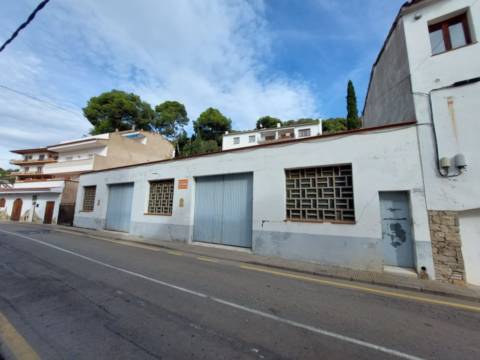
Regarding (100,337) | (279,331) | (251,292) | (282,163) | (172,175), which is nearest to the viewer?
(100,337)

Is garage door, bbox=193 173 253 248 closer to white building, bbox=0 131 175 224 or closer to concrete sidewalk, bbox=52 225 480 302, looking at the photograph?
concrete sidewalk, bbox=52 225 480 302

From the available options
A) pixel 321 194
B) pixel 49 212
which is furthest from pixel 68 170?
pixel 321 194

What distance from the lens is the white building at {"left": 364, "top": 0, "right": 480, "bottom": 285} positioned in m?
5.51

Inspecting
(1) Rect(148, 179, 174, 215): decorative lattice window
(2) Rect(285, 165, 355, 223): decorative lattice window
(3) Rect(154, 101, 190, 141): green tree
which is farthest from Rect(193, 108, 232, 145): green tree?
(2) Rect(285, 165, 355, 223): decorative lattice window

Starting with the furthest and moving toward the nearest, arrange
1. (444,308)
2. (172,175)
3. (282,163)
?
(172,175)
(282,163)
(444,308)

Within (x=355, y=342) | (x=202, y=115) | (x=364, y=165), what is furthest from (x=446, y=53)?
(x=202, y=115)

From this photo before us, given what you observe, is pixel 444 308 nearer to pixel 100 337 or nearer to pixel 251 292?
pixel 251 292

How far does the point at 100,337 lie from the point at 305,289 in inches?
154

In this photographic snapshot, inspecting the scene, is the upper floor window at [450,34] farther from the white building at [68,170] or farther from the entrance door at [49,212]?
the entrance door at [49,212]

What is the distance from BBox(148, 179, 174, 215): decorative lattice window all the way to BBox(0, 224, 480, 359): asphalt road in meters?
5.75

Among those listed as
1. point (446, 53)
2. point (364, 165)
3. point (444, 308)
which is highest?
point (446, 53)

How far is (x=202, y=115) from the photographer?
41906mm

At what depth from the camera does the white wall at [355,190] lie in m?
6.12

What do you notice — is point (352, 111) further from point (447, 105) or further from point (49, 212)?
point (49, 212)
